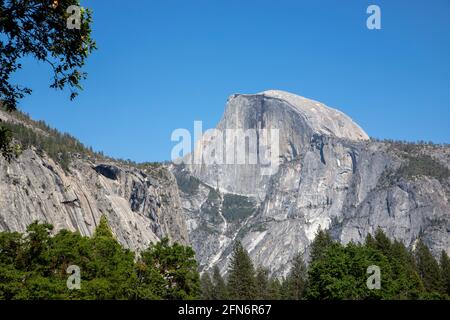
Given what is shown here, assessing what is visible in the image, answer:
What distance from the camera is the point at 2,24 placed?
650 inches

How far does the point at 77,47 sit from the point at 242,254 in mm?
93644

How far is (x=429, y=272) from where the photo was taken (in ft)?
372

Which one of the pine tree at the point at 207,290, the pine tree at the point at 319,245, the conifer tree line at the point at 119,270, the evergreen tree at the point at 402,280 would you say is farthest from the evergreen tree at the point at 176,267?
the pine tree at the point at 207,290

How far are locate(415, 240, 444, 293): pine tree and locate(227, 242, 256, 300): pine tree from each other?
3167 centimetres

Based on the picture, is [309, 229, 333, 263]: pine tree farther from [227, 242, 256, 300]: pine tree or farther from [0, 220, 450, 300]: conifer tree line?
[0, 220, 450, 300]: conifer tree line

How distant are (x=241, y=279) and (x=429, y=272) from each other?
125ft

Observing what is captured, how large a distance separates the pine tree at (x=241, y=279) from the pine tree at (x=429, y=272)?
31.7 meters

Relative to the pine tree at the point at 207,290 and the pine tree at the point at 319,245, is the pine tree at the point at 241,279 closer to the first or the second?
the pine tree at the point at 319,245

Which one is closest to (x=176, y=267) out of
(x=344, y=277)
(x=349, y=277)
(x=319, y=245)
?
(x=344, y=277)

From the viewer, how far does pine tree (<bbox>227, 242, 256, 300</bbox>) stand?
102188 mm

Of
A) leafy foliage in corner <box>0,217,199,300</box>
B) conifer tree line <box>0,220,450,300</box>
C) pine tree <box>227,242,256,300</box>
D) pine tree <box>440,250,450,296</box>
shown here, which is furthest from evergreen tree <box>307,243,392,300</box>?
pine tree <box>440,250,450,296</box>

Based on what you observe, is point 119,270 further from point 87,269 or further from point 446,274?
point 446,274
